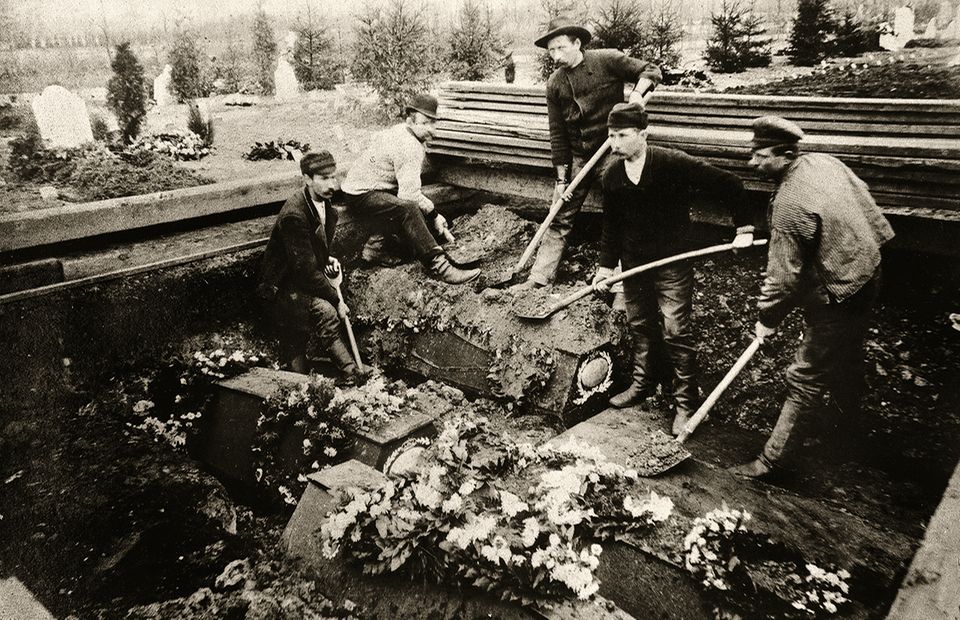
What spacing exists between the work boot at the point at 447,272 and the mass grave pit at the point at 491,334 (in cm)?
10

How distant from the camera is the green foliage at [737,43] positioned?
925 cm

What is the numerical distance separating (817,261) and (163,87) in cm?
906

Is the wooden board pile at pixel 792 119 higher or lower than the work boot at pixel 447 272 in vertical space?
higher

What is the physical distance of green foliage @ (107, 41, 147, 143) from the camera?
7285 millimetres

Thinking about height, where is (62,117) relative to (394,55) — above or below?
below

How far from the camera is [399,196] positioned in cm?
671

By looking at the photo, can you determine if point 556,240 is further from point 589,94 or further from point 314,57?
point 314,57

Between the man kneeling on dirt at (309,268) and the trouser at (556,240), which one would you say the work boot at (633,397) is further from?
the man kneeling on dirt at (309,268)

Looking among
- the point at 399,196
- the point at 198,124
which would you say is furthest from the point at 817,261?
the point at 198,124

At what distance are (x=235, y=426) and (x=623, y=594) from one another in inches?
132

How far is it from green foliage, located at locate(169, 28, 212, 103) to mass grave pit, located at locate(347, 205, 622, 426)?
15.5 feet

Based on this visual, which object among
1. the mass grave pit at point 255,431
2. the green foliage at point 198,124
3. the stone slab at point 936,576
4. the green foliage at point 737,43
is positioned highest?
the green foliage at point 737,43

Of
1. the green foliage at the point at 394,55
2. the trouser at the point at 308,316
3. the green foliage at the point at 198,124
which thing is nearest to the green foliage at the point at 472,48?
the green foliage at the point at 394,55

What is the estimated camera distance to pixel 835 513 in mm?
3730
